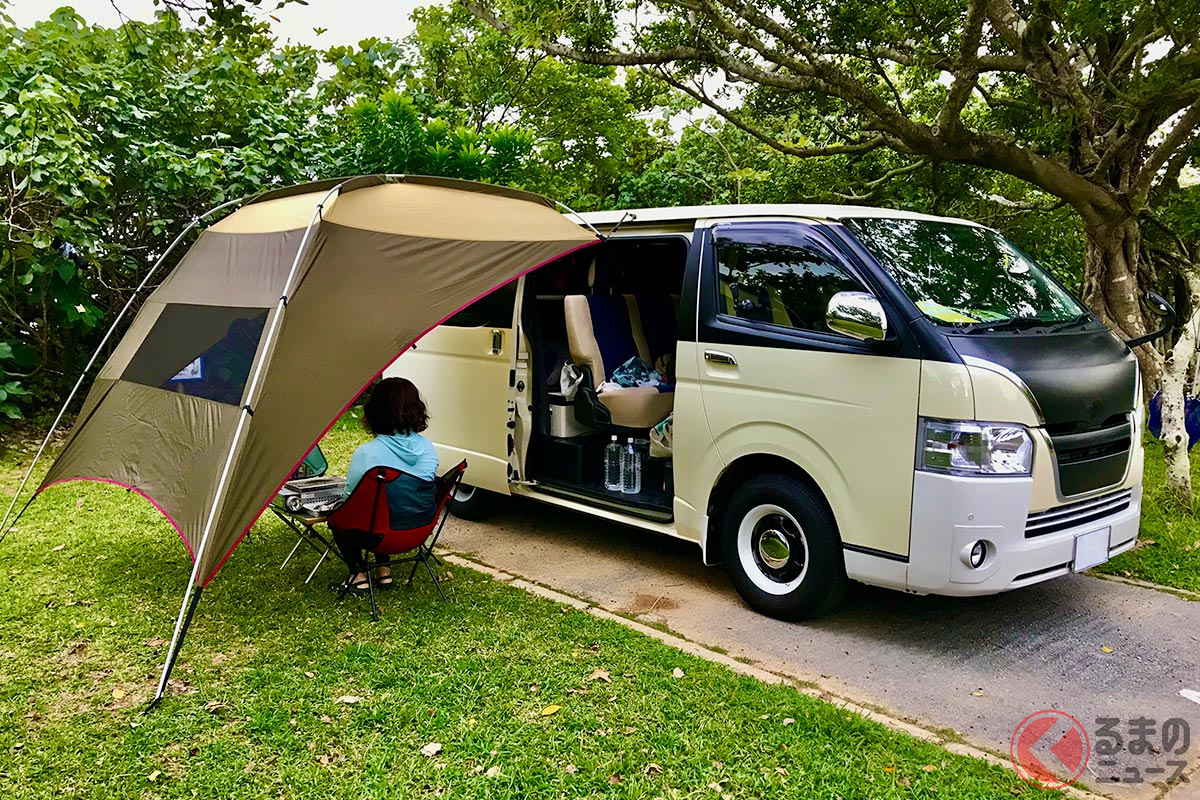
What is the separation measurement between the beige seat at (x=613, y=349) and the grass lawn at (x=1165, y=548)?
309 centimetres

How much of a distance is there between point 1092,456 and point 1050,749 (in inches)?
60.1

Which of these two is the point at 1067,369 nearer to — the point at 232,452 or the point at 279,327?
the point at 279,327

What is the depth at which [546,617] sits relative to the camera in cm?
483

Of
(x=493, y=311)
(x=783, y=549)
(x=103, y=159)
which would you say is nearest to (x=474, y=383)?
(x=493, y=311)

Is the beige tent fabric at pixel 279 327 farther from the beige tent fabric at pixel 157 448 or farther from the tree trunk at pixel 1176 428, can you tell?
the tree trunk at pixel 1176 428

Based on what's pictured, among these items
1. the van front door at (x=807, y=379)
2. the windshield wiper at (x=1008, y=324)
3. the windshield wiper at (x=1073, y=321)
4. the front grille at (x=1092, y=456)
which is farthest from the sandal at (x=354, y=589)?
the windshield wiper at (x=1073, y=321)

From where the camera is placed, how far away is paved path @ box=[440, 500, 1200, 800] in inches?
154

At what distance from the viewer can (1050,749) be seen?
3592 millimetres

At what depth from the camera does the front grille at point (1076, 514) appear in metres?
4.21

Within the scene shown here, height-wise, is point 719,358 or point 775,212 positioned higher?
point 775,212

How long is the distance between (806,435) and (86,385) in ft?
29.3

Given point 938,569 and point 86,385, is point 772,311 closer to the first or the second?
point 938,569

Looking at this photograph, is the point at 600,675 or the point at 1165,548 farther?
the point at 1165,548

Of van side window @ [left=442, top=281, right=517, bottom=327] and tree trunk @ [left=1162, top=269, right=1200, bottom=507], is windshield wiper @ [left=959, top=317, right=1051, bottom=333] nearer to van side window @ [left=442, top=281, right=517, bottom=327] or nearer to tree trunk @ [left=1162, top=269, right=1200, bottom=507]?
tree trunk @ [left=1162, top=269, right=1200, bottom=507]
